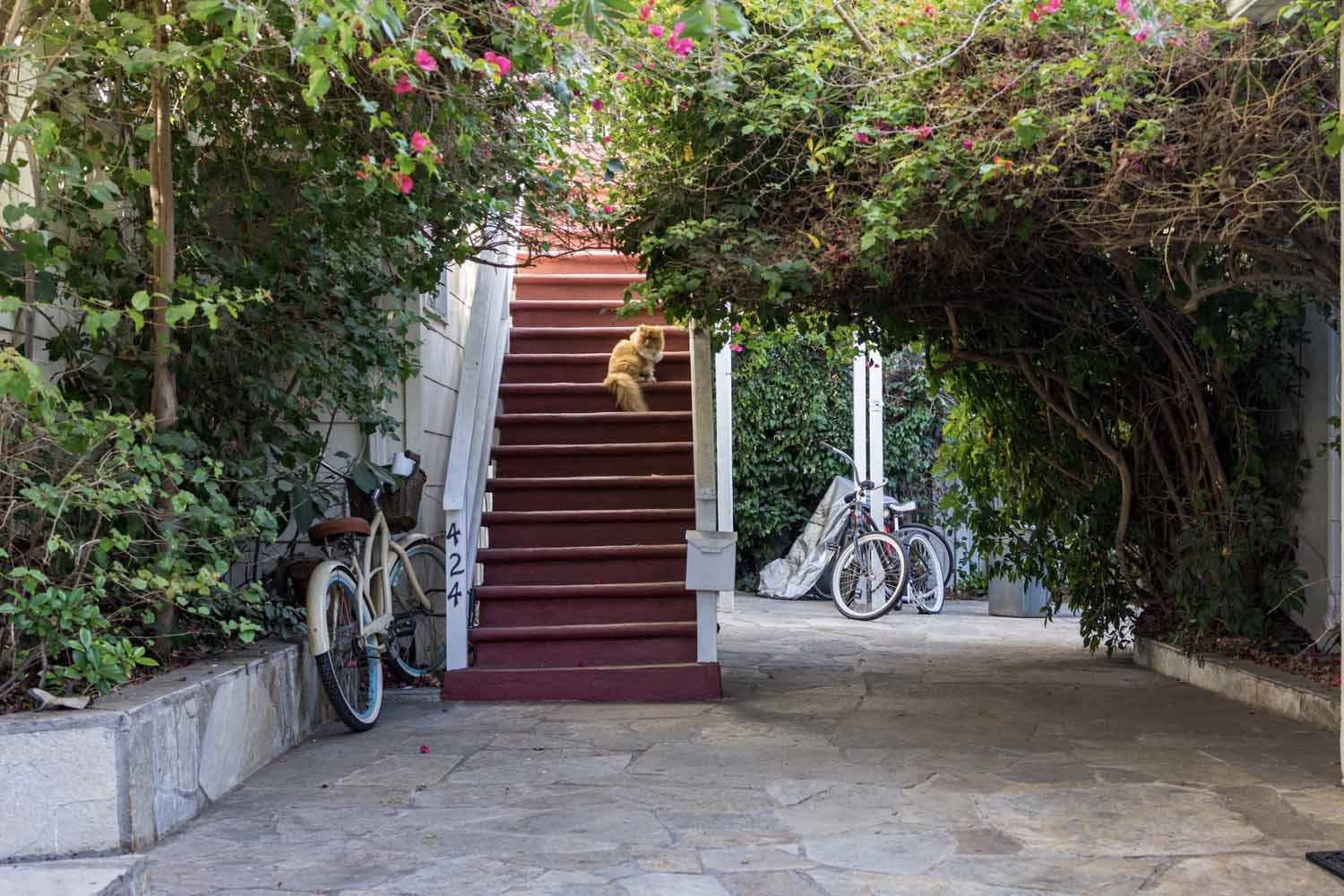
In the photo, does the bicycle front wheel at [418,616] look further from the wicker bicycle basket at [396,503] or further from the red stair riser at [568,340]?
Result: the red stair riser at [568,340]

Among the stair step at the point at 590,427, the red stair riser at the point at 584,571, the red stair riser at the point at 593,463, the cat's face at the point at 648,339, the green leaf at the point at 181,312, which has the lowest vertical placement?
the red stair riser at the point at 584,571

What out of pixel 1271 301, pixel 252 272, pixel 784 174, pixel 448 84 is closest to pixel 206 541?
pixel 252 272

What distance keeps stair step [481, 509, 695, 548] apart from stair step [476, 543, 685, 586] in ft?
0.68

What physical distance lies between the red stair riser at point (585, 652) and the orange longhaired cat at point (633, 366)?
2095 mm

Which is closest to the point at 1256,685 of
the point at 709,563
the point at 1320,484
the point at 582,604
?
the point at 1320,484

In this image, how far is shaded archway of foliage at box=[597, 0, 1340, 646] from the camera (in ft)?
14.3

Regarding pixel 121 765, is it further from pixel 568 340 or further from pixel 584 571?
pixel 568 340

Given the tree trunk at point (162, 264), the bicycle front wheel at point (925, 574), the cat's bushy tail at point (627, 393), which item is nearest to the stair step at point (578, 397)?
the cat's bushy tail at point (627, 393)

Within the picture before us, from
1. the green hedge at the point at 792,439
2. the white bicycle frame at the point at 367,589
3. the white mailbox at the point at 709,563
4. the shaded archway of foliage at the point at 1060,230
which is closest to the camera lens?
the shaded archway of foliage at the point at 1060,230

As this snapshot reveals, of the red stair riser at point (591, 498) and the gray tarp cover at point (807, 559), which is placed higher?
the red stair riser at point (591, 498)

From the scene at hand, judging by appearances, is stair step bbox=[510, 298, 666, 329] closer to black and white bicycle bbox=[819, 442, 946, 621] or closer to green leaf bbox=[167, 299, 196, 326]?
black and white bicycle bbox=[819, 442, 946, 621]

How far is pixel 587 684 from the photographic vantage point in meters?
→ 6.07

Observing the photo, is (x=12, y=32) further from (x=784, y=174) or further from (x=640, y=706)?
(x=640, y=706)

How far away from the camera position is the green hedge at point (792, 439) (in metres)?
13.0
